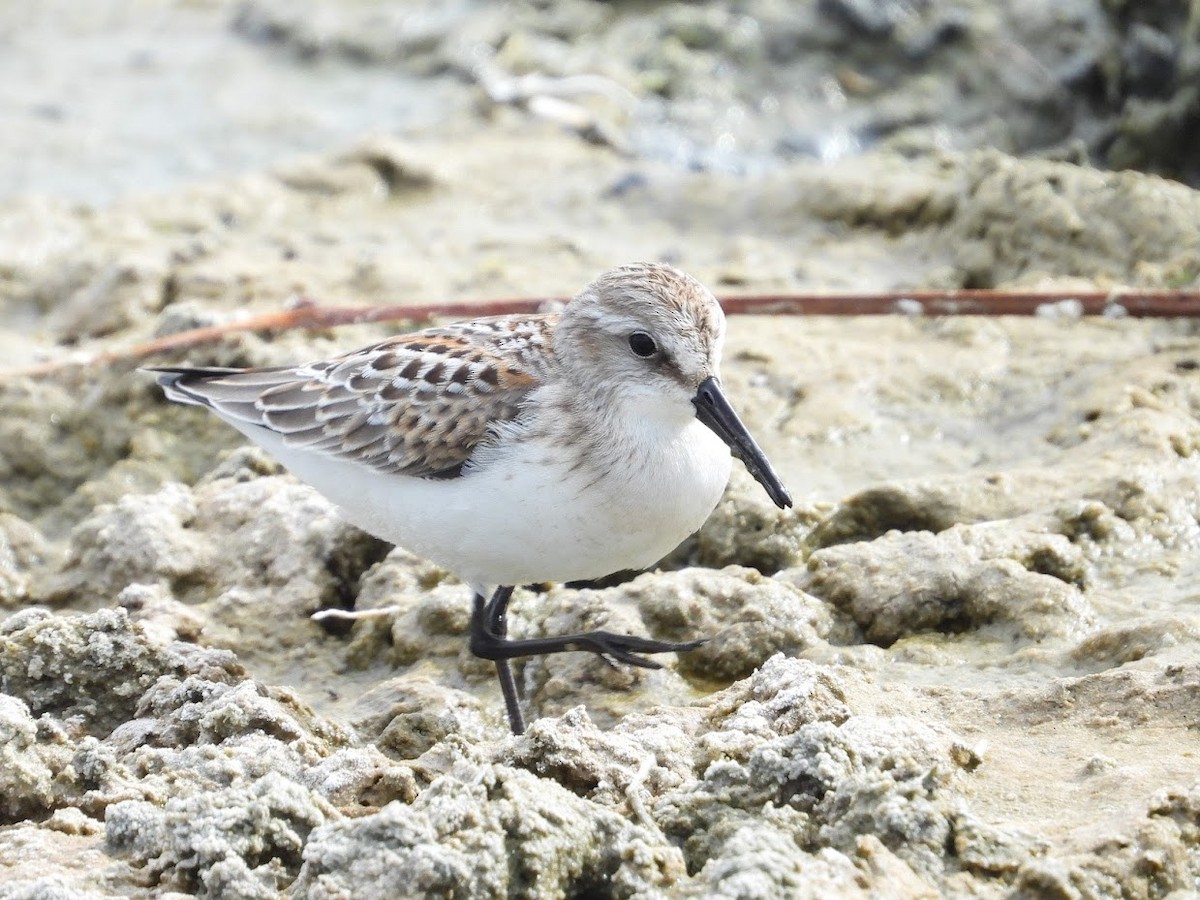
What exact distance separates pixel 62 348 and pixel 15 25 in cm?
565

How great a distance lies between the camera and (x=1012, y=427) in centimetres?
590

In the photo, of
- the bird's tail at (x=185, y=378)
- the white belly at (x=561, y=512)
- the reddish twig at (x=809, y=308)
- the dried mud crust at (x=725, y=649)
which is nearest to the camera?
the dried mud crust at (x=725, y=649)

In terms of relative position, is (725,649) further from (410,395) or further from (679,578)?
(410,395)

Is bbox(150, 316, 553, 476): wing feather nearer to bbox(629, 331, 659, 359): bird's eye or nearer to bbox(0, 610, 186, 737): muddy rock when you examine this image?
bbox(629, 331, 659, 359): bird's eye

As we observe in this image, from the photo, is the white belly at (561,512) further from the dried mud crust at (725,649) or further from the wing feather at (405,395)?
the dried mud crust at (725,649)

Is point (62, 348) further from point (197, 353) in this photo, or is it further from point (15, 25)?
point (15, 25)

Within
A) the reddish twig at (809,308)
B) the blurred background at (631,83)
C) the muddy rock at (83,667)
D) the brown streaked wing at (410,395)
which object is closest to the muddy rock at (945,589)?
the brown streaked wing at (410,395)

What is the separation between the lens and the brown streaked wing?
468cm

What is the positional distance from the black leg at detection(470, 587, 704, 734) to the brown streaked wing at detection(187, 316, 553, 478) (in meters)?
0.50

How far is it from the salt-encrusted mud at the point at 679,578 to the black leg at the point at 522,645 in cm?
8

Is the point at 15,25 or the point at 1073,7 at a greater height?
the point at 1073,7

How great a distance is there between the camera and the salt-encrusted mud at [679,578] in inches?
127

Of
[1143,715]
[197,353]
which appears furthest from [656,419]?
[197,353]

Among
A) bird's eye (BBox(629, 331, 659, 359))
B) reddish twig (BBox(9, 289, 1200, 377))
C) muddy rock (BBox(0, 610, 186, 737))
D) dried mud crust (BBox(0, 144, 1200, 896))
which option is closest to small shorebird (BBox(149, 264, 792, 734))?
bird's eye (BBox(629, 331, 659, 359))
